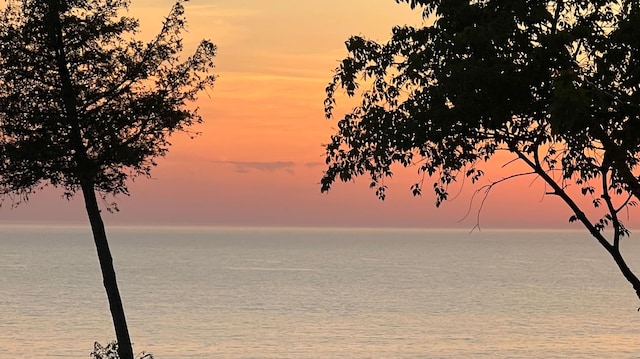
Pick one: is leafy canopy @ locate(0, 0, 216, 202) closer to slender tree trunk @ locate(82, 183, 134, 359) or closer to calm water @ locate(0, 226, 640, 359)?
slender tree trunk @ locate(82, 183, 134, 359)

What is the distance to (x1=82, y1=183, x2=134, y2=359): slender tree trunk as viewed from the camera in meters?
27.6

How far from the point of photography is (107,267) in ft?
90.1

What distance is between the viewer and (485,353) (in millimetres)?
77312

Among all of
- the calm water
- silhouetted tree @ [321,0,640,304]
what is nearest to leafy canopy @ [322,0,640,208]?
silhouetted tree @ [321,0,640,304]

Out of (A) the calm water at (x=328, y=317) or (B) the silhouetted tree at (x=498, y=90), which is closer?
(B) the silhouetted tree at (x=498, y=90)

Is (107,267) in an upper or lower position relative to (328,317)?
upper

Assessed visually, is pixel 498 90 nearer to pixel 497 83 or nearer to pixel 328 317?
pixel 497 83

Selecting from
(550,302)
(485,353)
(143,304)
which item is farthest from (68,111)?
(550,302)

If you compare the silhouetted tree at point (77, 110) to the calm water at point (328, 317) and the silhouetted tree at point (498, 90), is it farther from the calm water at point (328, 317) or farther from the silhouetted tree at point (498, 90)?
the calm water at point (328, 317)

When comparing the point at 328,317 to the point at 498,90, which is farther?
the point at 328,317

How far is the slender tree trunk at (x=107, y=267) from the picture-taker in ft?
90.4

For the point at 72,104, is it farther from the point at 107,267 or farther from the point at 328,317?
the point at 328,317

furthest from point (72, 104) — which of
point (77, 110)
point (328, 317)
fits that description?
point (328, 317)

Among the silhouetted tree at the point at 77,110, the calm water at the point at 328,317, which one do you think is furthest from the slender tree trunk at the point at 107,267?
the calm water at the point at 328,317
